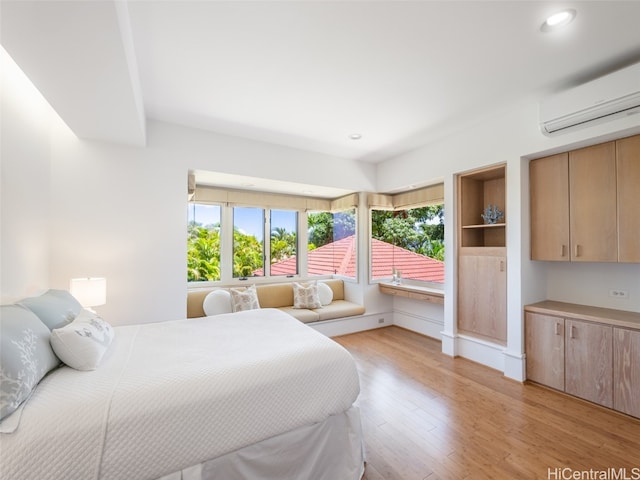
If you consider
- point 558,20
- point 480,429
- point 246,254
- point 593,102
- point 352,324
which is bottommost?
point 480,429

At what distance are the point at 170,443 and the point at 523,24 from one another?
2.88 meters

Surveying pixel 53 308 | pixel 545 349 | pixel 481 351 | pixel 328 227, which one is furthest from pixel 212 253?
pixel 545 349

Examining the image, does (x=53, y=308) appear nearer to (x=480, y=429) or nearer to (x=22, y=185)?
(x=22, y=185)

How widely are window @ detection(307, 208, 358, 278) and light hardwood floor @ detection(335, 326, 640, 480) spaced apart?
7.30 ft

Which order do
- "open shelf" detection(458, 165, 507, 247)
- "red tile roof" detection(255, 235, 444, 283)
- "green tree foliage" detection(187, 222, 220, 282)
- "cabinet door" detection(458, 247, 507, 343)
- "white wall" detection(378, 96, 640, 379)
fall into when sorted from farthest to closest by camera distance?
"red tile roof" detection(255, 235, 444, 283)
"green tree foliage" detection(187, 222, 220, 282)
"open shelf" detection(458, 165, 507, 247)
"cabinet door" detection(458, 247, 507, 343)
"white wall" detection(378, 96, 640, 379)

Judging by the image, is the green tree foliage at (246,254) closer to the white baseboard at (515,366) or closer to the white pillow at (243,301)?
the white pillow at (243,301)

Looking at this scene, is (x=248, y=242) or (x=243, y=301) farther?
(x=248, y=242)

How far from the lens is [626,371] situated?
7.08ft

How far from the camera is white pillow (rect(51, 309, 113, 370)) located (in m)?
1.34

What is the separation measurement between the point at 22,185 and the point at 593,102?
4218mm

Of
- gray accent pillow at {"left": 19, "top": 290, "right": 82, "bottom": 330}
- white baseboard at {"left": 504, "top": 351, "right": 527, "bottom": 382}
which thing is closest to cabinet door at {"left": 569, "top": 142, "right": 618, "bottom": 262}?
white baseboard at {"left": 504, "top": 351, "right": 527, "bottom": 382}

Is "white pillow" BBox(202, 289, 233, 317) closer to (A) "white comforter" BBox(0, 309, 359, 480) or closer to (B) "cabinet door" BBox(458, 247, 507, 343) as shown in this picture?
(A) "white comforter" BBox(0, 309, 359, 480)

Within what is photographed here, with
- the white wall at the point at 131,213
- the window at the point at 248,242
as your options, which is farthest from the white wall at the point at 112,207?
the window at the point at 248,242

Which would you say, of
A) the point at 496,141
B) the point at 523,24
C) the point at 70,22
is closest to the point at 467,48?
the point at 523,24
